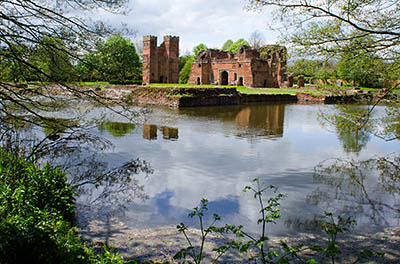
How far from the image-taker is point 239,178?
763 centimetres

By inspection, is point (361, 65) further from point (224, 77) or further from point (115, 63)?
point (224, 77)

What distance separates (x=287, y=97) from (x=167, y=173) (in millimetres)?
27498

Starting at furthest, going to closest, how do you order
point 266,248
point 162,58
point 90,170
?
point 162,58 < point 90,170 < point 266,248

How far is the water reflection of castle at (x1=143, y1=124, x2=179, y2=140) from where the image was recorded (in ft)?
41.2

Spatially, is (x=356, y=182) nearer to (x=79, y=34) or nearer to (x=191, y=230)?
(x=191, y=230)

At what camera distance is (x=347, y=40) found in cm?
724

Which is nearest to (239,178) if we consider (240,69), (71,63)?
(71,63)

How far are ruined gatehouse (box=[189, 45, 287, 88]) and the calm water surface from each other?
32507 mm

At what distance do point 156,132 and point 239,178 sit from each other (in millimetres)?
6610

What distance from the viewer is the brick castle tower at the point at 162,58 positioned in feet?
138

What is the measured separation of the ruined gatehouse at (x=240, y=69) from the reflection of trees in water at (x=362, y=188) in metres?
35.8

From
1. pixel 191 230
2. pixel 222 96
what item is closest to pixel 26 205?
pixel 191 230

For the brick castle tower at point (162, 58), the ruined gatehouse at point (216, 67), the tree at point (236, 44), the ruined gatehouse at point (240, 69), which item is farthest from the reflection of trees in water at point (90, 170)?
the tree at point (236, 44)

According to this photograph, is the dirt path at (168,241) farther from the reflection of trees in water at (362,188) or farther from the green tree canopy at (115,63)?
the green tree canopy at (115,63)
